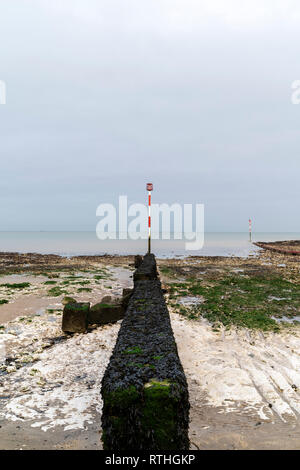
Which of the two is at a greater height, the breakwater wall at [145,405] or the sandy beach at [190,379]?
the breakwater wall at [145,405]

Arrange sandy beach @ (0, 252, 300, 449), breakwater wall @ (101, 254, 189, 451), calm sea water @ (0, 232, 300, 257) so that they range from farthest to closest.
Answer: calm sea water @ (0, 232, 300, 257), sandy beach @ (0, 252, 300, 449), breakwater wall @ (101, 254, 189, 451)

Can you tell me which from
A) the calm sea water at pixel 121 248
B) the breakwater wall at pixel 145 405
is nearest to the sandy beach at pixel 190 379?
the breakwater wall at pixel 145 405

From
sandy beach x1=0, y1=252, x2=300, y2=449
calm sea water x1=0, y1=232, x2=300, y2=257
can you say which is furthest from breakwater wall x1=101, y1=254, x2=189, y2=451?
calm sea water x1=0, y1=232, x2=300, y2=257

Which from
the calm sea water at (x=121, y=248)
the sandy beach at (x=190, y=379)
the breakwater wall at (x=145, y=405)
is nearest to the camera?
the breakwater wall at (x=145, y=405)

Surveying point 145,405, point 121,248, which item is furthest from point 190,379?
point 121,248

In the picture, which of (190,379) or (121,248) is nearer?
(190,379)

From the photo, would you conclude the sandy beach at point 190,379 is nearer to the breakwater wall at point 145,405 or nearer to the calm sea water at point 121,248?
the breakwater wall at point 145,405

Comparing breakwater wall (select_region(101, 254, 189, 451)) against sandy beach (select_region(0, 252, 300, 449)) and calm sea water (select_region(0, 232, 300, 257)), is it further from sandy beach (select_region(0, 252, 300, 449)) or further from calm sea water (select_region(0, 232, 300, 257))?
calm sea water (select_region(0, 232, 300, 257))

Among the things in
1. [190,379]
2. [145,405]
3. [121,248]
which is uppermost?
[145,405]

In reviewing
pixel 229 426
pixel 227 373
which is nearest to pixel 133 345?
pixel 229 426

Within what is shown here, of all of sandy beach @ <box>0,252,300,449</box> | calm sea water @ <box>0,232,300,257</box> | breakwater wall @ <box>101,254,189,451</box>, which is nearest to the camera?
breakwater wall @ <box>101,254,189,451</box>

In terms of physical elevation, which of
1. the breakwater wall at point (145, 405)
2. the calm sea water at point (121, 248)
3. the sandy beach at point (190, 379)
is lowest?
the calm sea water at point (121, 248)

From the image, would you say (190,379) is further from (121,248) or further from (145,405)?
(121,248)

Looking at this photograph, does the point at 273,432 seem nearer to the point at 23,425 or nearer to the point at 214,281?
the point at 23,425
